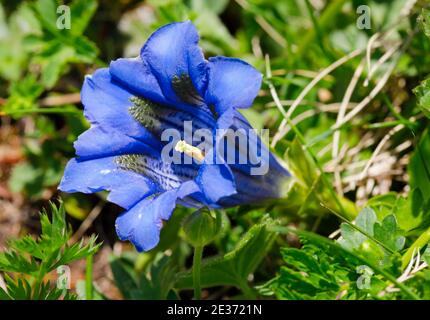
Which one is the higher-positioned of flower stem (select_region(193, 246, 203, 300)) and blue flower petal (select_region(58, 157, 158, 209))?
blue flower petal (select_region(58, 157, 158, 209))

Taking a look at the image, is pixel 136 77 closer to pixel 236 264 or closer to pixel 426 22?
pixel 236 264

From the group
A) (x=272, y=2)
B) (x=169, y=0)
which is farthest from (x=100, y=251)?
(x=272, y=2)

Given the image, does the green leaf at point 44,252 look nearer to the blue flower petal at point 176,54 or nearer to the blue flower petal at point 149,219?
the blue flower petal at point 149,219

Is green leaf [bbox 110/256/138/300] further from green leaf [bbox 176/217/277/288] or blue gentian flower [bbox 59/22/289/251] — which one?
blue gentian flower [bbox 59/22/289/251]

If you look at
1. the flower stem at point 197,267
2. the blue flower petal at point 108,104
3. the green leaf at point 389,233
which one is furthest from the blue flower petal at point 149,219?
the green leaf at point 389,233

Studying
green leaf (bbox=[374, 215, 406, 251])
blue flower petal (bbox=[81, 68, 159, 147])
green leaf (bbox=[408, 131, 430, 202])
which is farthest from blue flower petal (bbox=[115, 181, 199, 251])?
green leaf (bbox=[408, 131, 430, 202])

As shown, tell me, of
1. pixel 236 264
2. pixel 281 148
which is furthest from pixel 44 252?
pixel 281 148
